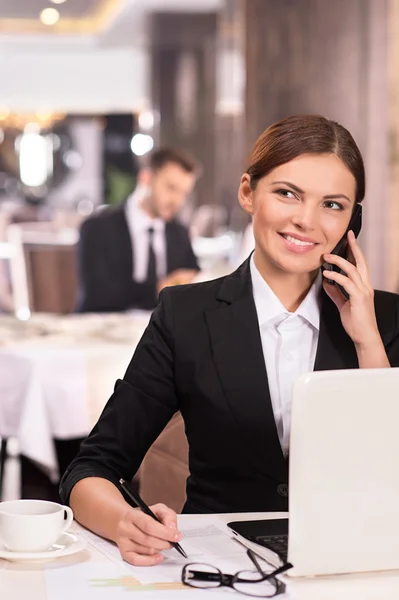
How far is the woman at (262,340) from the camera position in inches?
71.9

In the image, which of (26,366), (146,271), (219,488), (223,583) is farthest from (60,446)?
(223,583)

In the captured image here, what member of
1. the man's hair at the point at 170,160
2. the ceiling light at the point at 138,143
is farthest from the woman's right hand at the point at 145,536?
the ceiling light at the point at 138,143

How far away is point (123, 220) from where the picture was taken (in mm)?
5398

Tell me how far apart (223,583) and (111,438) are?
539 millimetres

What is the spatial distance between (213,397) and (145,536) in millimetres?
457

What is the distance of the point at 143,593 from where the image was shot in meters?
1.34

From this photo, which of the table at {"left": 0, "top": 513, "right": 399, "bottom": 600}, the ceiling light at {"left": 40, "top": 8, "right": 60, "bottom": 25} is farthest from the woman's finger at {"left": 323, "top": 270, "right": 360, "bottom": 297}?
the ceiling light at {"left": 40, "top": 8, "right": 60, "bottom": 25}

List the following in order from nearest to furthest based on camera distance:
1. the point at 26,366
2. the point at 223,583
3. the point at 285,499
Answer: the point at 223,583 → the point at 285,499 → the point at 26,366

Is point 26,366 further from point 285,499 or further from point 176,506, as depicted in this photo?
point 285,499

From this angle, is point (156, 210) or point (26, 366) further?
point (156, 210)

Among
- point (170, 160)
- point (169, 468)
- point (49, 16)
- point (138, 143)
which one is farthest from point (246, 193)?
point (138, 143)

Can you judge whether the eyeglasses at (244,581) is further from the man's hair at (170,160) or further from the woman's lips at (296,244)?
the man's hair at (170,160)

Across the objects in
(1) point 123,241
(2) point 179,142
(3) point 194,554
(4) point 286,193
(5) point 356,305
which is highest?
(2) point 179,142

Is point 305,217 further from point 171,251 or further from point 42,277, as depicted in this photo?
point 42,277
